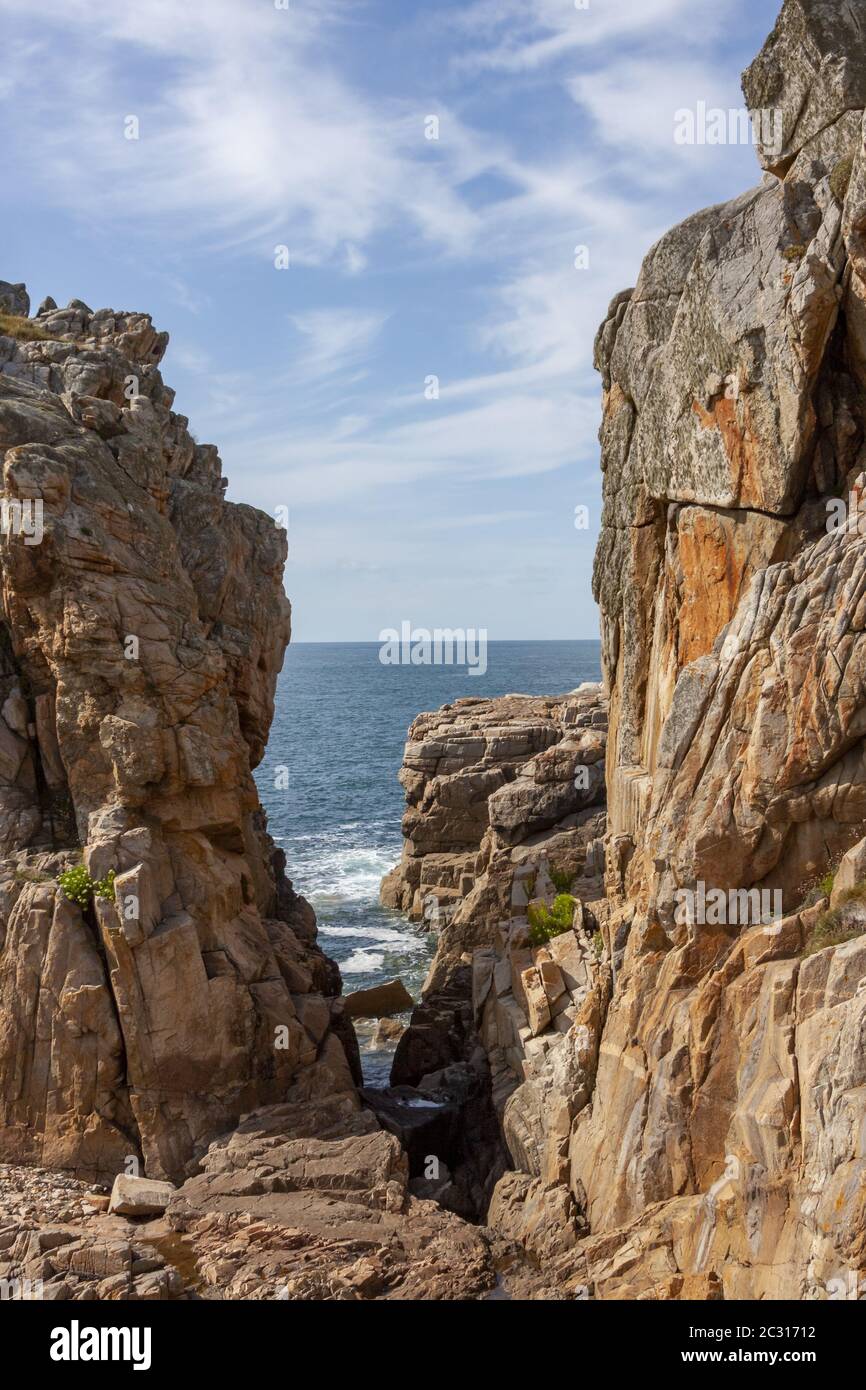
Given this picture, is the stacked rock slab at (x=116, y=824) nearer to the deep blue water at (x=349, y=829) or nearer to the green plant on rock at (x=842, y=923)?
the deep blue water at (x=349, y=829)

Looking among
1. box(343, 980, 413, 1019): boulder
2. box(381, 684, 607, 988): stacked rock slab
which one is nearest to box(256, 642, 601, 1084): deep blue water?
box(343, 980, 413, 1019): boulder

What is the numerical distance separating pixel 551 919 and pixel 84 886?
1311 centimetres

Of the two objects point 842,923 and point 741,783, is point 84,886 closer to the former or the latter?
point 741,783

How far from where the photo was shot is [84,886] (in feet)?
86.0

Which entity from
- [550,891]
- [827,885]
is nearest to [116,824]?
[550,891]

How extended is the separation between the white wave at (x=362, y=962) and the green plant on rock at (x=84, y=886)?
25.5 meters

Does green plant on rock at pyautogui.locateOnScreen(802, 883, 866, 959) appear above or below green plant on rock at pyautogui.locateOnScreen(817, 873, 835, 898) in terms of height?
below

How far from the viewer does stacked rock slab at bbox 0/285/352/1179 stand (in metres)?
25.5

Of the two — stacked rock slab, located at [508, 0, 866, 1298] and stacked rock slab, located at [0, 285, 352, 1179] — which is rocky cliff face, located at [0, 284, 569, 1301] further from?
stacked rock slab, located at [508, 0, 866, 1298]

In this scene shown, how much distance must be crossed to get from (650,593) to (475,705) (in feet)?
126

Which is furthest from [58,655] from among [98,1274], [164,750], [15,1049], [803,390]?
[803,390]

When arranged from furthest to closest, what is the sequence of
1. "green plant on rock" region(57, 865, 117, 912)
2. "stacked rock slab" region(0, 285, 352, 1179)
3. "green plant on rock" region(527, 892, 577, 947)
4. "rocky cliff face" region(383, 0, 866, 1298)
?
"green plant on rock" region(527, 892, 577, 947) → "green plant on rock" region(57, 865, 117, 912) → "stacked rock slab" region(0, 285, 352, 1179) → "rocky cliff face" region(383, 0, 866, 1298)

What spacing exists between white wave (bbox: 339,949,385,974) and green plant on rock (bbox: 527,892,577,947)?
19911 millimetres

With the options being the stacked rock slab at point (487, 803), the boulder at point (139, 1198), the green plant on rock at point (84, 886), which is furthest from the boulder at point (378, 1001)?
the boulder at point (139, 1198)
